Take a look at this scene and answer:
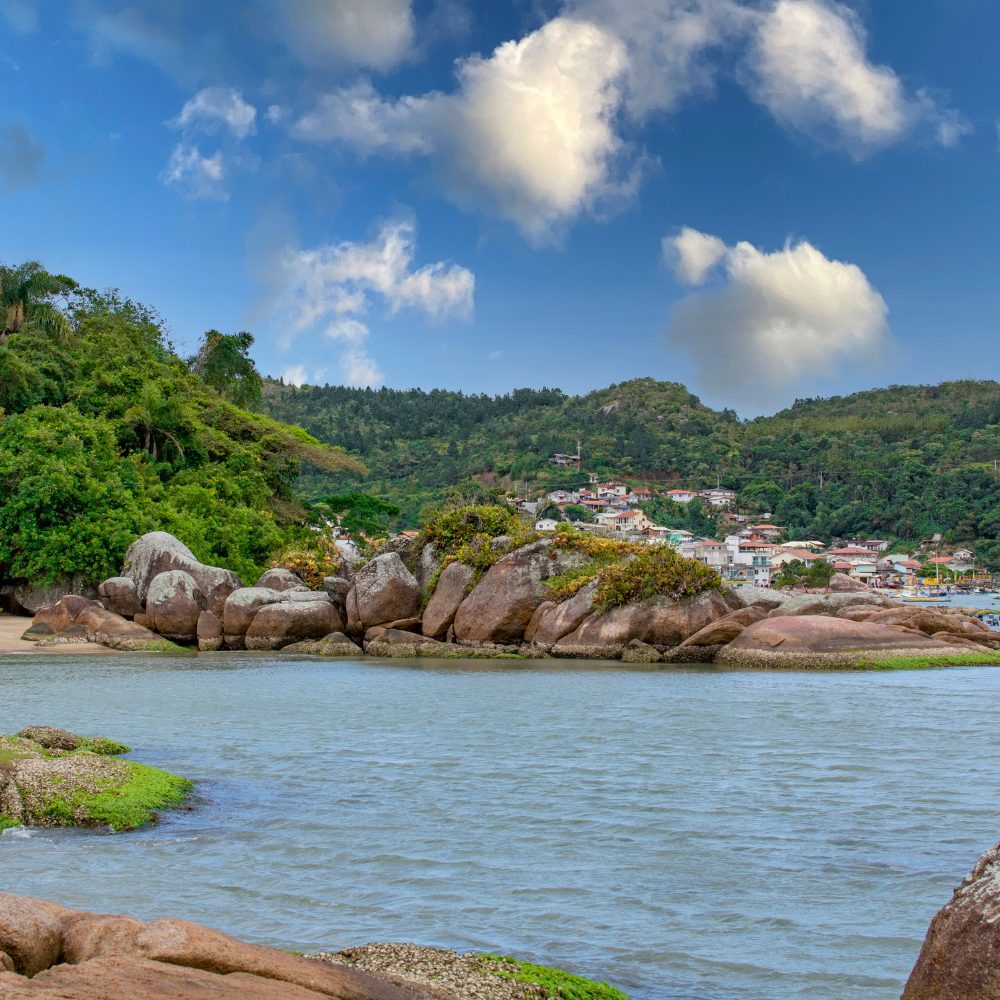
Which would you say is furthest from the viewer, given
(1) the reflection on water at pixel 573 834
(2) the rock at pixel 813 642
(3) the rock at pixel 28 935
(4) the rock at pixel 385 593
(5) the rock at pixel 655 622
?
(4) the rock at pixel 385 593

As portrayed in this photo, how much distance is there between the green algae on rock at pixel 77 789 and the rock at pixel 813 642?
62.7ft

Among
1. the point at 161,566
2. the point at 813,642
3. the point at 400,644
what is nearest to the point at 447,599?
the point at 400,644

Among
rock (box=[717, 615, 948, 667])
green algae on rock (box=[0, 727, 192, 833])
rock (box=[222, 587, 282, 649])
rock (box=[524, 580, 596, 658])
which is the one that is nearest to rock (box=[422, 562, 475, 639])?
rock (box=[524, 580, 596, 658])

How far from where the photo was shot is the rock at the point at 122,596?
3378cm

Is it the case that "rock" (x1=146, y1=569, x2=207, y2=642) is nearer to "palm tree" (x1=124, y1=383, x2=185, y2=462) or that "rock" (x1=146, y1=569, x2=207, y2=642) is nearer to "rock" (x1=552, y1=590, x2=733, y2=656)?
"palm tree" (x1=124, y1=383, x2=185, y2=462)

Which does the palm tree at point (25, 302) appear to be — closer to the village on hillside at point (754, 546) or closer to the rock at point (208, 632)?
the rock at point (208, 632)

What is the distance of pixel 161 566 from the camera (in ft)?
112

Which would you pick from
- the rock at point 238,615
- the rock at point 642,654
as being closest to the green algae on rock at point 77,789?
the rock at point 642,654

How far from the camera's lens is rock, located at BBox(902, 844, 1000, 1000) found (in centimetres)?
421

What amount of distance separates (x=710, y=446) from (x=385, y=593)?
319 feet

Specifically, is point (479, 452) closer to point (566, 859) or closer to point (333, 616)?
point (333, 616)

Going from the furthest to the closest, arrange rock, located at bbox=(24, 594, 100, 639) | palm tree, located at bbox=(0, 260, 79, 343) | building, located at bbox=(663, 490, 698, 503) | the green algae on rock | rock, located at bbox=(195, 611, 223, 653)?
building, located at bbox=(663, 490, 698, 503) < palm tree, located at bbox=(0, 260, 79, 343) < rock, located at bbox=(195, 611, 223, 653) < rock, located at bbox=(24, 594, 100, 639) < the green algae on rock

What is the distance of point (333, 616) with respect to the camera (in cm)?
3372

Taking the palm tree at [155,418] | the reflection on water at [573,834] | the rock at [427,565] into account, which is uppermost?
the palm tree at [155,418]
